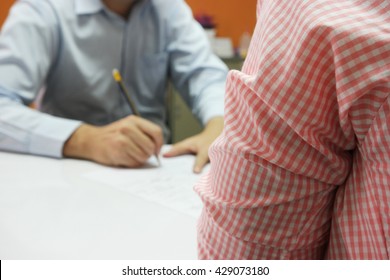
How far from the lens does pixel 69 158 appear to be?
1.04 m

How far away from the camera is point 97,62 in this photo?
1373 mm

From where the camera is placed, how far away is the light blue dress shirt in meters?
1.20

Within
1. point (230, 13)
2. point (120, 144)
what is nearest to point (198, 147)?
point (120, 144)

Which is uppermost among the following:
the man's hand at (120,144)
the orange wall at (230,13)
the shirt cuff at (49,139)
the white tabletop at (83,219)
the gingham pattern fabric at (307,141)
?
the gingham pattern fabric at (307,141)

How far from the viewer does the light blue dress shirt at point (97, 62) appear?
1204 mm

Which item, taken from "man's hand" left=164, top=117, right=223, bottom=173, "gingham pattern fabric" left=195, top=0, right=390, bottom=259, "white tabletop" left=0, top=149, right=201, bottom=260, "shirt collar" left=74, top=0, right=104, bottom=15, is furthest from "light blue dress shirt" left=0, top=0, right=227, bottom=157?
"gingham pattern fabric" left=195, top=0, right=390, bottom=259

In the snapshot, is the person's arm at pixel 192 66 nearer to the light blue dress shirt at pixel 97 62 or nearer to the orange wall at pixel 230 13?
the light blue dress shirt at pixel 97 62

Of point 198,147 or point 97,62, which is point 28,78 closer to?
point 97,62

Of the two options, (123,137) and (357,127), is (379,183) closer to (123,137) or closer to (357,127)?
(357,127)

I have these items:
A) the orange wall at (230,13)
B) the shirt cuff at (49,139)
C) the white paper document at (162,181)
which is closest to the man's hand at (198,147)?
the white paper document at (162,181)

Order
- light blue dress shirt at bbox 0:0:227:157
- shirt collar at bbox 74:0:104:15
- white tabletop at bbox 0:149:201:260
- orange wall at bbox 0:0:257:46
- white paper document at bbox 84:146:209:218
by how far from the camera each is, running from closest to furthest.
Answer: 1. white tabletop at bbox 0:149:201:260
2. white paper document at bbox 84:146:209:218
3. light blue dress shirt at bbox 0:0:227:157
4. shirt collar at bbox 74:0:104:15
5. orange wall at bbox 0:0:257:46

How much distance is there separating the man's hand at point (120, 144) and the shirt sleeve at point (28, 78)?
0.04 m

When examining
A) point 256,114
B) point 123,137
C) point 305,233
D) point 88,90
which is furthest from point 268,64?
point 88,90

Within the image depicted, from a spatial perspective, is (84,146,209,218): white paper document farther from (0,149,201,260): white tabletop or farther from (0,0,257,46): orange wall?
(0,0,257,46): orange wall
